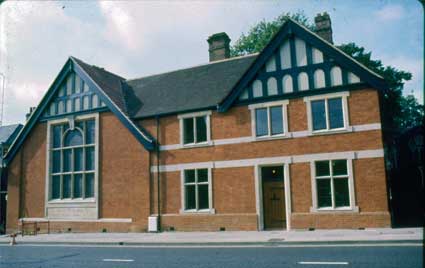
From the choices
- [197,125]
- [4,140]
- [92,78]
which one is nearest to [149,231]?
[197,125]

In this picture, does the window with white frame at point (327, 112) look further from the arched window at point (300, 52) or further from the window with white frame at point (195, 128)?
the window with white frame at point (195, 128)

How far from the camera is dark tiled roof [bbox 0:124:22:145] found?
30975mm

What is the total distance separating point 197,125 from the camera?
20.7 meters

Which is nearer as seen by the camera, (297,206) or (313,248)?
(313,248)

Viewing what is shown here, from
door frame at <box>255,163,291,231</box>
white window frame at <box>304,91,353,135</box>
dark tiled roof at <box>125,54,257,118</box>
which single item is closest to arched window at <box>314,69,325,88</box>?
white window frame at <box>304,91,353,135</box>

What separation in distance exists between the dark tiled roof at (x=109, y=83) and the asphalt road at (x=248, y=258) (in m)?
12.0

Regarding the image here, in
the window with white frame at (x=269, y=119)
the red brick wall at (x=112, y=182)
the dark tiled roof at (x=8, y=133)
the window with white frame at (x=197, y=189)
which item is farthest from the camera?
the dark tiled roof at (x=8, y=133)

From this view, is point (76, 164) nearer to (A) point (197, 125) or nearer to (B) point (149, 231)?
(B) point (149, 231)

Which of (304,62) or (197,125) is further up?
(304,62)

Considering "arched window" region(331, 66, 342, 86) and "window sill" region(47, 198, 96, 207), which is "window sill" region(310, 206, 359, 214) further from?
"window sill" region(47, 198, 96, 207)

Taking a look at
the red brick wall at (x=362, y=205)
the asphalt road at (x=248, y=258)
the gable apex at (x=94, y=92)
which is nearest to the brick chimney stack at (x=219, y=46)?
the gable apex at (x=94, y=92)

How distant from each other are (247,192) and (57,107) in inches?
572

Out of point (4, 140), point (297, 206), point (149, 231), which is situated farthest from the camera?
point (4, 140)

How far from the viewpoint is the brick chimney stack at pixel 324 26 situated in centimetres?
2142
